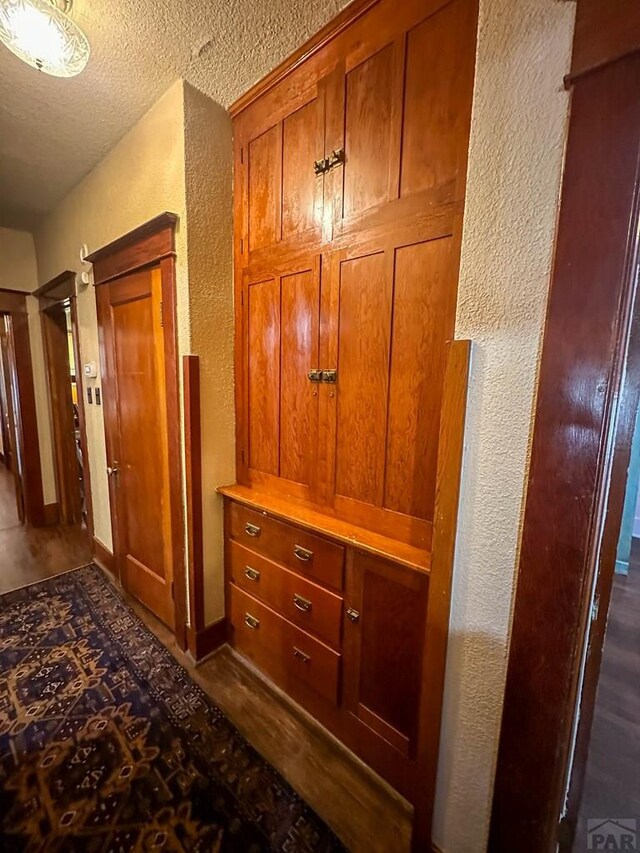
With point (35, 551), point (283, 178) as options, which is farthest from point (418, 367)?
point (35, 551)

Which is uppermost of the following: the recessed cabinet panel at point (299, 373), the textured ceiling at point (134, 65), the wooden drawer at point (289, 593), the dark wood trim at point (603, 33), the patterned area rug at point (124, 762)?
the textured ceiling at point (134, 65)

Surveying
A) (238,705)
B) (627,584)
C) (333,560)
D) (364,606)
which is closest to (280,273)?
(333,560)

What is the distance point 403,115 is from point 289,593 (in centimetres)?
179

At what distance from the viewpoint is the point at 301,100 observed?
1367mm

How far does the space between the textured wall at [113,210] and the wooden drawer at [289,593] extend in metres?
1.08

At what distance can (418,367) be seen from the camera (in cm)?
111

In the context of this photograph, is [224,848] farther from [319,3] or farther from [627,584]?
[627,584]

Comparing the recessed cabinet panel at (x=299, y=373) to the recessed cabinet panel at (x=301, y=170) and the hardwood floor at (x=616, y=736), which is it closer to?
the recessed cabinet panel at (x=301, y=170)

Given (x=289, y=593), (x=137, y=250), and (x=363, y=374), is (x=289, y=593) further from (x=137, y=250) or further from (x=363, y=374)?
(x=137, y=250)

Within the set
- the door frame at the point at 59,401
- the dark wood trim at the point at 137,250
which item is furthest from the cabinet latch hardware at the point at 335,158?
the door frame at the point at 59,401

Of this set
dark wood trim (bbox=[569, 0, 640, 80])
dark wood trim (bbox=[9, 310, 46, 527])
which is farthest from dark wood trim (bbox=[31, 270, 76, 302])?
dark wood trim (bbox=[569, 0, 640, 80])

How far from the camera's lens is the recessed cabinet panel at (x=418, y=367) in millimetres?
1047

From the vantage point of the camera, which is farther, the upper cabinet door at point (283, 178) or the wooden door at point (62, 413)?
the wooden door at point (62, 413)

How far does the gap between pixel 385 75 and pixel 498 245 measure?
0.80 metres
